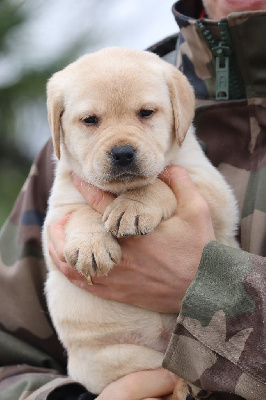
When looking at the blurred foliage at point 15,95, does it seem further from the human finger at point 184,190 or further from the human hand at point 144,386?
the human hand at point 144,386

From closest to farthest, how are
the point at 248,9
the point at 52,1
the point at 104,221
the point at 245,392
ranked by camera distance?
the point at 245,392, the point at 104,221, the point at 248,9, the point at 52,1

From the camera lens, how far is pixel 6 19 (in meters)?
5.20

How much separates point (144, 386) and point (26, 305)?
1.15m

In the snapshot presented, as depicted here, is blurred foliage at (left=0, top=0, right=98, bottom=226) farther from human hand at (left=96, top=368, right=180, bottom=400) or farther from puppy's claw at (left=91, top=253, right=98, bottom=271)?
human hand at (left=96, top=368, right=180, bottom=400)

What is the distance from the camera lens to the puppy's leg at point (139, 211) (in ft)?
9.58

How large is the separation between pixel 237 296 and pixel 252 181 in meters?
0.94

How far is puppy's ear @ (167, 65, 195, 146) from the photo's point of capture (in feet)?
10.8

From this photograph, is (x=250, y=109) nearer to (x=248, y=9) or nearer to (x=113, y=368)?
(x=248, y=9)

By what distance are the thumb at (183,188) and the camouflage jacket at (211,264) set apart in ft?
1.06

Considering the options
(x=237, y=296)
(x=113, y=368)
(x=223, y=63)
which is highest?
(x=223, y=63)

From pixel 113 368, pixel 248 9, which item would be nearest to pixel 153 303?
pixel 113 368

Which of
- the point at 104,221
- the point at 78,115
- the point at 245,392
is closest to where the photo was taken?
the point at 245,392

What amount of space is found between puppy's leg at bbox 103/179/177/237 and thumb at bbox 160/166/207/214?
0.19 ft

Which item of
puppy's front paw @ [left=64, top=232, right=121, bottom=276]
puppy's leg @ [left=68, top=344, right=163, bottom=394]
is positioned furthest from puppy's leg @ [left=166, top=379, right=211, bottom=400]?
puppy's front paw @ [left=64, top=232, right=121, bottom=276]
